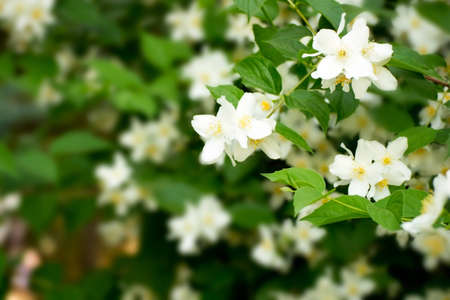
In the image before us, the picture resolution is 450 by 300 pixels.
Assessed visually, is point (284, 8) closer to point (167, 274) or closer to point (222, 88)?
point (222, 88)

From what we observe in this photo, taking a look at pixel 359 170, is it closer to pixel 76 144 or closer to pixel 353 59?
pixel 353 59

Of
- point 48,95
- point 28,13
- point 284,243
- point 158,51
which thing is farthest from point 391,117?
point 48,95

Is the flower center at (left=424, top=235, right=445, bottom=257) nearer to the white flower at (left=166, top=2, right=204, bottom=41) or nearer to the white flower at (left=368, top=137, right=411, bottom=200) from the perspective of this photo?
the white flower at (left=368, top=137, right=411, bottom=200)

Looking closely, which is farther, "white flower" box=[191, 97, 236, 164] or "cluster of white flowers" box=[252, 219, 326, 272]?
"cluster of white flowers" box=[252, 219, 326, 272]

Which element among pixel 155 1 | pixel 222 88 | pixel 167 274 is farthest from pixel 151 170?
pixel 222 88

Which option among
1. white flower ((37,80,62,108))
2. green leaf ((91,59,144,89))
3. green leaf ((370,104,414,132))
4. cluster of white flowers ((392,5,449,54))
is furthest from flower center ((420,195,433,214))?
white flower ((37,80,62,108))

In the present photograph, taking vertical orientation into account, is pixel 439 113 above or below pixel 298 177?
below
